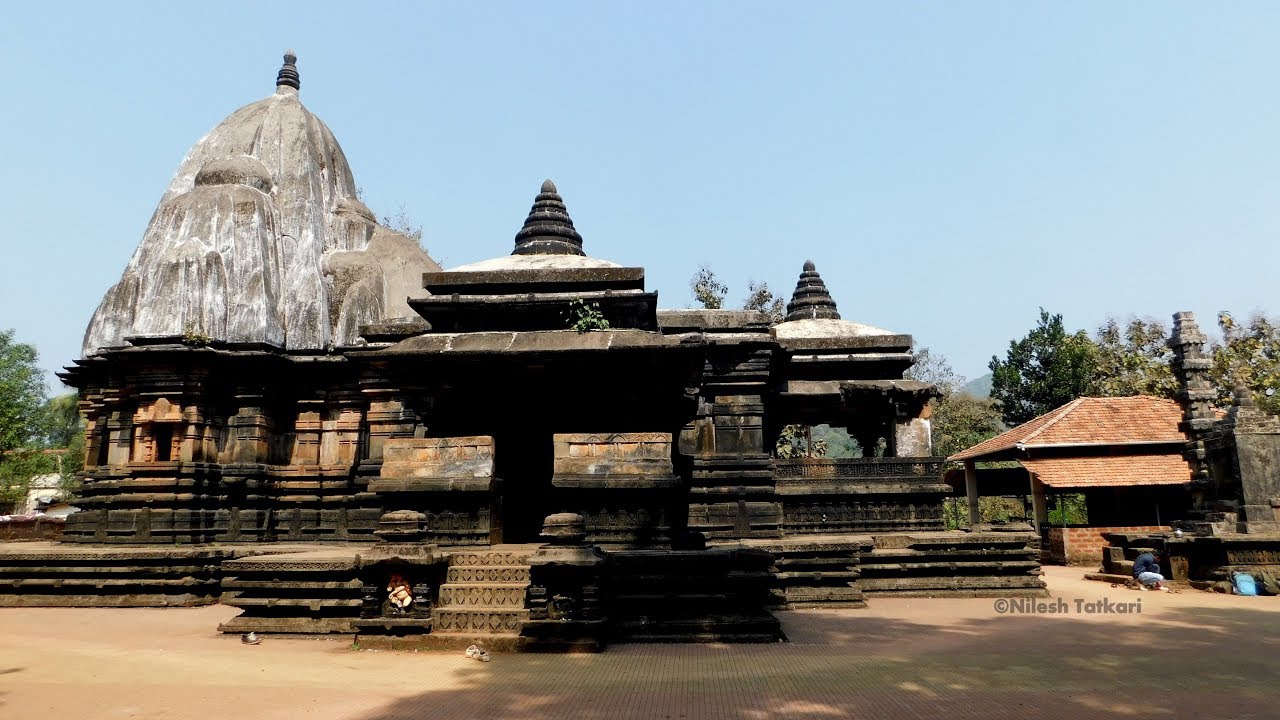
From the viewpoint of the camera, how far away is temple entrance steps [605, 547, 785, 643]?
8648 millimetres

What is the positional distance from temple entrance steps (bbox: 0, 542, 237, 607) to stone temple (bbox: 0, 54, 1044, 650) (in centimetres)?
4

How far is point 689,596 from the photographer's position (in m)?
8.78

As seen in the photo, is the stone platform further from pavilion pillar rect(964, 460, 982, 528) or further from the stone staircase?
pavilion pillar rect(964, 460, 982, 528)

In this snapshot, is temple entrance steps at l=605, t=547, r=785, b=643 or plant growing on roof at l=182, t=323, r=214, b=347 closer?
temple entrance steps at l=605, t=547, r=785, b=643

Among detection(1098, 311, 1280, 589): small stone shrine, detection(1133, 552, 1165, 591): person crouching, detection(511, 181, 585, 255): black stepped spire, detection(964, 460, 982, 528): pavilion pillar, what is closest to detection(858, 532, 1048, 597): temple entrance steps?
detection(1133, 552, 1165, 591): person crouching

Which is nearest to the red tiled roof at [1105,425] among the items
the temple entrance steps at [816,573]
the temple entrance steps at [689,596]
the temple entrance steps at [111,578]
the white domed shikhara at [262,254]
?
the temple entrance steps at [816,573]

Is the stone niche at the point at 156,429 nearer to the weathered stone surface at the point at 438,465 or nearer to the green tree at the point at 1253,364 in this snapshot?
the weathered stone surface at the point at 438,465

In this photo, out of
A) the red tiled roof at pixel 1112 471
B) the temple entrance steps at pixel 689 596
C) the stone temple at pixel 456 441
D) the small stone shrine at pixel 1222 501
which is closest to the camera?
the temple entrance steps at pixel 689 596

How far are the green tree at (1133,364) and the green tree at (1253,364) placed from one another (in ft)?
6.11

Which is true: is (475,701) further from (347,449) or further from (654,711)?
(347,449)

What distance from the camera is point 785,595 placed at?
38.7 feet

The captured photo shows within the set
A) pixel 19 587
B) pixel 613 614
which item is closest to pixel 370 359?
pixel 613 614

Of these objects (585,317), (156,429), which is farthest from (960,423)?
(156,429)

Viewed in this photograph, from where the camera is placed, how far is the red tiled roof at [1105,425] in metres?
22.3
